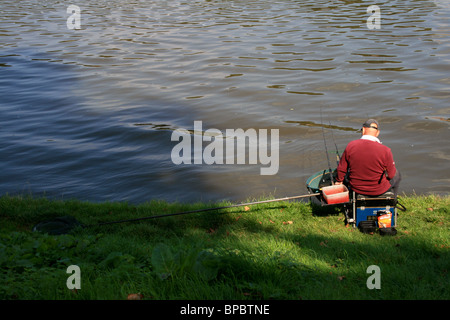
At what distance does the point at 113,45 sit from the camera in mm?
25984

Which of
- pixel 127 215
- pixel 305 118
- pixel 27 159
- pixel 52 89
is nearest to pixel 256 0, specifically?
pixel 52 89

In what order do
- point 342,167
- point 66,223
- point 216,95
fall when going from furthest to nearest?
point 216,95
point 66,223
point 342,167

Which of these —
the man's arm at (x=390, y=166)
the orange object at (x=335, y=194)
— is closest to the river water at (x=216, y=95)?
the orange object at (x=335, y=194)

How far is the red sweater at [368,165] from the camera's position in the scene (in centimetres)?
700

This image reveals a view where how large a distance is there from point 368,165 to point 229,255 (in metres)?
2.99

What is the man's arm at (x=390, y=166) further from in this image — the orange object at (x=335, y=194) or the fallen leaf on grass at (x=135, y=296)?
the fallen leaf on grass at (x=135, y=296)

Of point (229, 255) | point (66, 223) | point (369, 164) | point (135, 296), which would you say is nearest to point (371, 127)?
point (369, 164)

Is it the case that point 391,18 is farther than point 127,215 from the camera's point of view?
Yes

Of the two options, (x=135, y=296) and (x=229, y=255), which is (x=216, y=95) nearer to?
(x=229, y=255)

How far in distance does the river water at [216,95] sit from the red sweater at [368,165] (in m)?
3.00

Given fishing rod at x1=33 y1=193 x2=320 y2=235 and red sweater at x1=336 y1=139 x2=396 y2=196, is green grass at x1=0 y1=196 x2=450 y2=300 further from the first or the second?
red sweater at x1=336 y1=139 x2=396 y2=196

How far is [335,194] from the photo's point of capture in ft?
23.2
